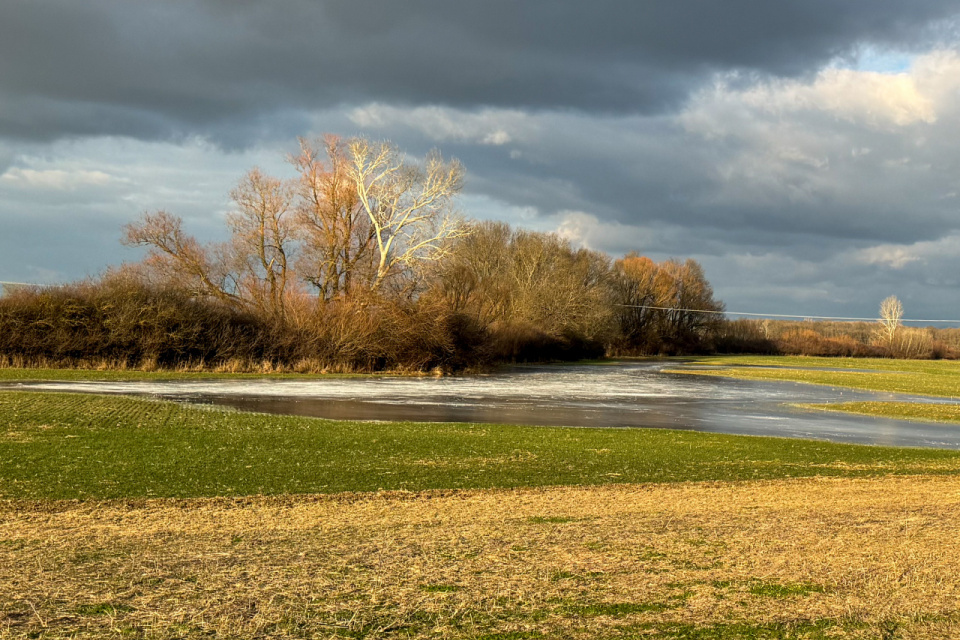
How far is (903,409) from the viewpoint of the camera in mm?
29234

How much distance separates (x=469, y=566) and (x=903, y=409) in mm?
26585

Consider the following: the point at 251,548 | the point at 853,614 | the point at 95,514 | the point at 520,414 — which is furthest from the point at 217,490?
the point at 520,414

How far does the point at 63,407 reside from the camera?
1984 centimetres

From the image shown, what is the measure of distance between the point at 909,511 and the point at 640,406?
17.1 meters

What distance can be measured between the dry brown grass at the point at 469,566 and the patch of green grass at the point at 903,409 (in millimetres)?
17508

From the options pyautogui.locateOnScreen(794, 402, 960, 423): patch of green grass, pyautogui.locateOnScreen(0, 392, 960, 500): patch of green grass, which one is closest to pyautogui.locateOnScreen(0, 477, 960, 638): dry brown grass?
pyautogui.locateOnScreen(0, 392, 960, 500): patch of green grass

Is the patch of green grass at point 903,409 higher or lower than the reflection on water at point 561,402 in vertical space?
lower

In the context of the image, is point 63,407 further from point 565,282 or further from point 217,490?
point 565,282

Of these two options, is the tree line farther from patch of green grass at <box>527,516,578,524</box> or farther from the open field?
patch of green grass at <box>527,516,578,524</box>

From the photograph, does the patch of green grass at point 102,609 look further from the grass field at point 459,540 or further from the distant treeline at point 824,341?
the distant treeline at point 824,341

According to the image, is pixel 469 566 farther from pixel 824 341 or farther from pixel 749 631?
pixel 824 341

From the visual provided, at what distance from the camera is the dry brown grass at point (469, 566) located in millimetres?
5906

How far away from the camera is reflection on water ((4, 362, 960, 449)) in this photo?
72.1 feet

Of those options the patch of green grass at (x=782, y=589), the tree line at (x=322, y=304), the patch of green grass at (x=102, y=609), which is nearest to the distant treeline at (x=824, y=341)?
the tree line at (x=322, y=304)
